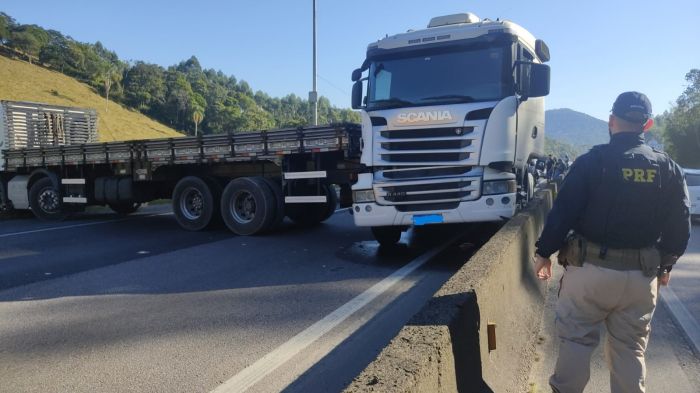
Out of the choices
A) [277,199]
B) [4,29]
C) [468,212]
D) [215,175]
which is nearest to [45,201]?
[215,175]

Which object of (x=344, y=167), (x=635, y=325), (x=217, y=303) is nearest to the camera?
(x=635, y=325)

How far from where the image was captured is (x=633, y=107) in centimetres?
283

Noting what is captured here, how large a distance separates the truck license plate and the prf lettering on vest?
4.44m

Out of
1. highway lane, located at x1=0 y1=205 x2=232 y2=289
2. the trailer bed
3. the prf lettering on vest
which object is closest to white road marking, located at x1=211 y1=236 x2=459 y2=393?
the prf lettering on vest

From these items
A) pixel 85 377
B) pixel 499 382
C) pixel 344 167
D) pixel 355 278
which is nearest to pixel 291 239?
pixel 344 167

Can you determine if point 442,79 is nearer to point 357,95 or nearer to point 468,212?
point 357,95

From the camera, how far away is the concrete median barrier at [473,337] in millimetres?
1988

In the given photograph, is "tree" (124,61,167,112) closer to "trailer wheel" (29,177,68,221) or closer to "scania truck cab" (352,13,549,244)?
"trailer wheel" (29,177,68,221)

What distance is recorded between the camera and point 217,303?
5531 millimetres

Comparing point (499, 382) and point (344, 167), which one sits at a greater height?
point (344, 167)

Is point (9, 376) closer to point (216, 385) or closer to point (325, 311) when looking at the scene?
point (216, 385)

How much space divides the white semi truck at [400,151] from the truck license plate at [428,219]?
0.05 feet

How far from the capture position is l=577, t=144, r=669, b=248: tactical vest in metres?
2.72

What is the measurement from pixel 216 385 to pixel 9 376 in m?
1.55
